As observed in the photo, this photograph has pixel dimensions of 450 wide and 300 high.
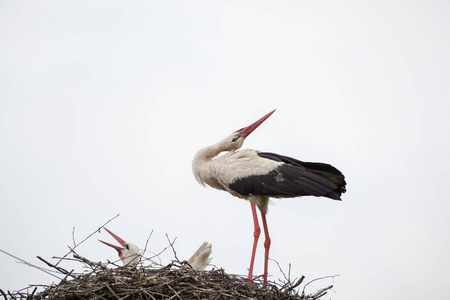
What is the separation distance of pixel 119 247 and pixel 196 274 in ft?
7.37

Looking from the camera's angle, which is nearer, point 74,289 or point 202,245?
point 74,289

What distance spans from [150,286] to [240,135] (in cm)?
288

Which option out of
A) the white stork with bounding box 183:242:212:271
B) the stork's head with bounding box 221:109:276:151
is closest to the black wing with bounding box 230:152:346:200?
the stork's head with bounding box 221:109:276:151

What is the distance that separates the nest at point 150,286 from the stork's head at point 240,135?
2259 millimetres

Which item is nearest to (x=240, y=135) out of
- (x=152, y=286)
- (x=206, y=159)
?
(x=206, y=159)

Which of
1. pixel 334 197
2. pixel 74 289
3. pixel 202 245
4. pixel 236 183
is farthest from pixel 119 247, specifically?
pixel 334 197

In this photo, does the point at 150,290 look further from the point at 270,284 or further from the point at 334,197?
the point at 334,197

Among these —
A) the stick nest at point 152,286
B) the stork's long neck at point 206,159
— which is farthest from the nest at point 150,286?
the stork's long neck at point 206,159

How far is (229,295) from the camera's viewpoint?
18.2ft

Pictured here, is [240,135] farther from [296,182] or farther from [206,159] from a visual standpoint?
[296,182]

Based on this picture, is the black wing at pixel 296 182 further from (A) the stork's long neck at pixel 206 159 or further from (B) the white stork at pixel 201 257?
(B) the white stork at pixel 201 257

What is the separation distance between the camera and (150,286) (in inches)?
219

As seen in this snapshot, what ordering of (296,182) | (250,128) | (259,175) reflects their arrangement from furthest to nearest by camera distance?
1. (250,128)
2. (259,175)
3. (296,182)

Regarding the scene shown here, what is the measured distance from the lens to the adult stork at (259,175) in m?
7.11
